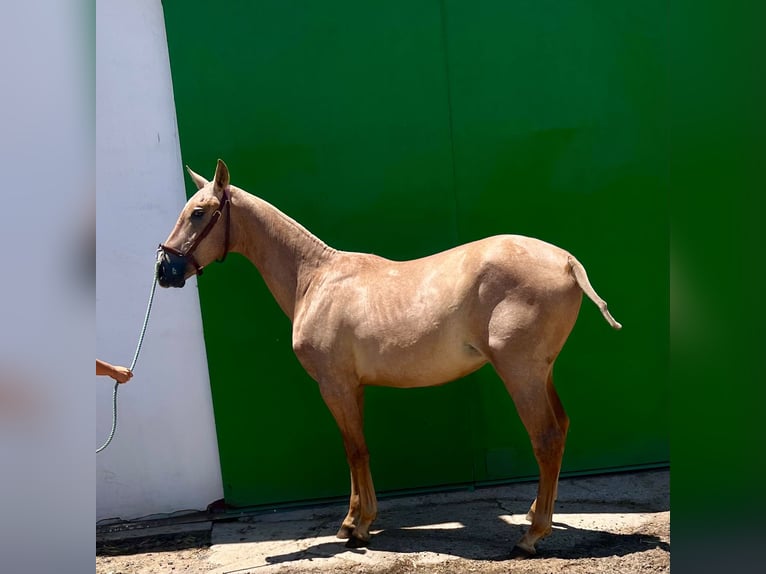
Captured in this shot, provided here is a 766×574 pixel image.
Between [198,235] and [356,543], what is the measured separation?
1906mm

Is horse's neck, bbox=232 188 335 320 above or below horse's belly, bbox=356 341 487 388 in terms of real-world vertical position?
above

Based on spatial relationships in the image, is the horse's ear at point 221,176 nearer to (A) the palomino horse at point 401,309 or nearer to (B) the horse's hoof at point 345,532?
(A) the palomino horse at point 401,309

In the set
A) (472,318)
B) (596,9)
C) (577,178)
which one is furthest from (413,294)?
(596,9)

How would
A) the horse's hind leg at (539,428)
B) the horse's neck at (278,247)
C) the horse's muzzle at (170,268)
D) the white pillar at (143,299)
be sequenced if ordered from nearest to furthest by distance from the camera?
the horse's hind leg at (539,428) → the horse's muzzle at (170,268) → the horse's neck at (278,247) → the white pillar at (143,299)

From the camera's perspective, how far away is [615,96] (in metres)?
4.73

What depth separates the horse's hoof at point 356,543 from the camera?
3.88 meters

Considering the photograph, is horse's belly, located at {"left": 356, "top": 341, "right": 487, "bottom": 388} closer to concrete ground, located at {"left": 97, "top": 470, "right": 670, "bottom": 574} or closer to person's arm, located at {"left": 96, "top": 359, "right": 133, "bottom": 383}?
concrete ground, located at {"left": 97, "top": 470, "right": 670, "bottom": 574}

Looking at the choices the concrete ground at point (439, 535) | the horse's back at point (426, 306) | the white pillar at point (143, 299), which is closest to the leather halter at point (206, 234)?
the horse's back at point (426, 306)

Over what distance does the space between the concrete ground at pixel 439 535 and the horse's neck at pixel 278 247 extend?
1.35 m

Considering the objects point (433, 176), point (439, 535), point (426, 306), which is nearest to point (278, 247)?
point (426, 306)

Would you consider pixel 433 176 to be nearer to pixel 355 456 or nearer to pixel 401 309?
pixel 401 309

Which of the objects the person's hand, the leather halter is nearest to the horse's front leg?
the leather halter

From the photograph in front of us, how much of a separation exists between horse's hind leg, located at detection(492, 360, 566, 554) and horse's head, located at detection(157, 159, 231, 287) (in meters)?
1.68

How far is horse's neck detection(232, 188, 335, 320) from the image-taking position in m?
4.05
